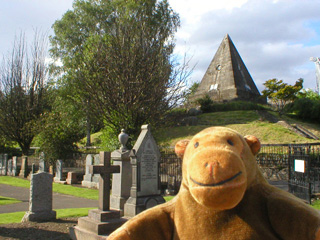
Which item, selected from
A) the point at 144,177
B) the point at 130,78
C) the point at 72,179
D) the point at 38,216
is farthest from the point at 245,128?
the point at 38,216

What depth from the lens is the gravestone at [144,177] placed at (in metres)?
8.77

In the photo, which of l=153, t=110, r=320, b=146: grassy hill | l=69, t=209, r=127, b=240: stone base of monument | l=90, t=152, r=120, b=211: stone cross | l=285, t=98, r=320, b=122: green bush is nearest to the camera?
l=69, t=209, r=127, b=240: stone base of monument

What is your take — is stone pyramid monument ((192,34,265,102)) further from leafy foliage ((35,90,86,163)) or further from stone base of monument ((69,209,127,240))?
stone base of monument ((69,209,127,240))

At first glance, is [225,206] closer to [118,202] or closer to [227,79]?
[118,202]

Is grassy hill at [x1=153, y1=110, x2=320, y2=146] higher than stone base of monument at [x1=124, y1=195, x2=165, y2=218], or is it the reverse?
grassy hill at [x1=153, y1=110, x2=320, y2=146]

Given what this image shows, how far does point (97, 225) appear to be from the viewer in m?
5.92

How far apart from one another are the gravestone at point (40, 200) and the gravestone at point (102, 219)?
1.87 meters

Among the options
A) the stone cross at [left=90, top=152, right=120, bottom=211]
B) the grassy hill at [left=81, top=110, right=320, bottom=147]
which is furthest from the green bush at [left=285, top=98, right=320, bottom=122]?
the stone cross at [left=90, top=152, right=120, bottom=211]

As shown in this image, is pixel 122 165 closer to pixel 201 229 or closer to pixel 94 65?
Result: pixel 201 229

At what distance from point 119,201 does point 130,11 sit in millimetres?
19464

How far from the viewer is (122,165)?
1004 centimetres

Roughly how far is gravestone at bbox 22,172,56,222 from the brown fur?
243 inches

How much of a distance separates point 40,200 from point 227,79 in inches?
1323

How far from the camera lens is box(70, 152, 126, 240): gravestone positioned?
592 cm
